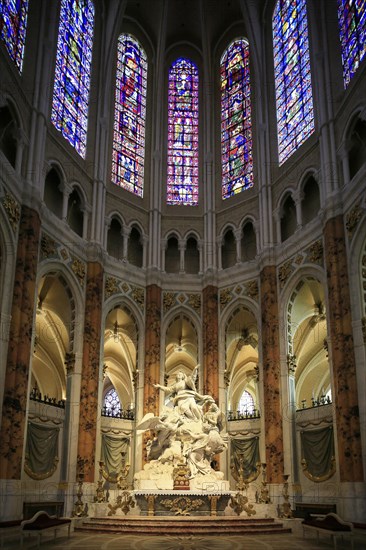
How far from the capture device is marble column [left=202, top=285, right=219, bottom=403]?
27.1 meters

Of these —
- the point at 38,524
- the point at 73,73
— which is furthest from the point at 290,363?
the point at 73,73

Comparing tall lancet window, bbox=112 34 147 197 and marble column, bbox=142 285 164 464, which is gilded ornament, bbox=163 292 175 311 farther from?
tall lancet window, bbox=112 34 147 197

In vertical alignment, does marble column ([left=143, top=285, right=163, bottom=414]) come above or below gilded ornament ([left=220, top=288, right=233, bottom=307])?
below

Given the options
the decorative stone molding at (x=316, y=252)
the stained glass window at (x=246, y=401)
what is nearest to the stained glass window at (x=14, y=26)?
the decorative stone molding at (x=316, y=252)

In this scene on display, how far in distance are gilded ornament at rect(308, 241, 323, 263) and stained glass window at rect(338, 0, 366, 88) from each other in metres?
6.85

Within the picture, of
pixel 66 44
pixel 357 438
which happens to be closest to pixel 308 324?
pixel 357 438

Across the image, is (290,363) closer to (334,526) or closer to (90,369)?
(90,369)

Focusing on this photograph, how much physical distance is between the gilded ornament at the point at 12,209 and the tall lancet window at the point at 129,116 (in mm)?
9257

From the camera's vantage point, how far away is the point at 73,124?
92.3 feet

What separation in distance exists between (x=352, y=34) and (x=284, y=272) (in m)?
10.5

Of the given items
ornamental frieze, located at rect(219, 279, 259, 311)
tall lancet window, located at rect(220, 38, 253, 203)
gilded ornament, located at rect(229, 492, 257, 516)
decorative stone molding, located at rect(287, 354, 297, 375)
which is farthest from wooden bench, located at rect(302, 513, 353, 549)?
tall lancet window, located at rect(220, 38, 253, 203)

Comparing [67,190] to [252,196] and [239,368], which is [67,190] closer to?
[252,196]

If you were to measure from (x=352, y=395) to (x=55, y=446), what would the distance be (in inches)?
468

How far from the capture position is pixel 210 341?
28.0m
